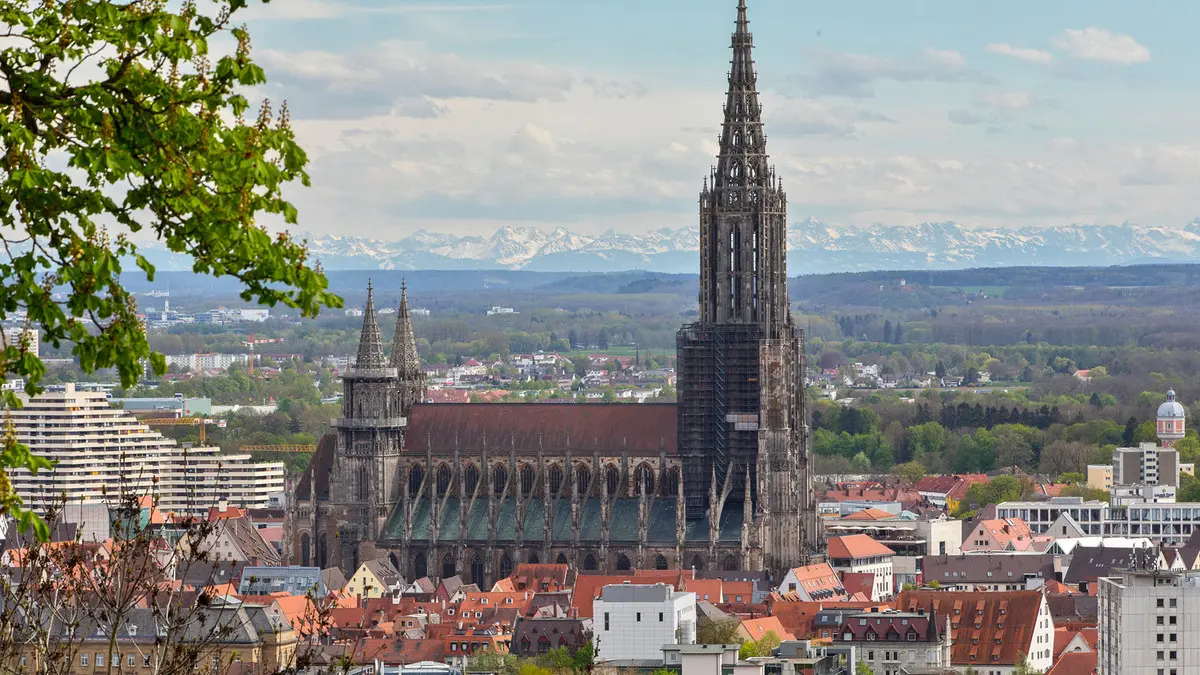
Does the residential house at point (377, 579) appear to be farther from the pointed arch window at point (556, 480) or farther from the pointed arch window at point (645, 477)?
the pointed arch window at point (645, 477)

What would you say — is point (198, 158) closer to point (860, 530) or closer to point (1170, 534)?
point (860, 530)

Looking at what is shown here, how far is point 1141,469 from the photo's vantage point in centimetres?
19250

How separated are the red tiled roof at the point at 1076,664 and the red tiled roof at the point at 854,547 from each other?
36422mm

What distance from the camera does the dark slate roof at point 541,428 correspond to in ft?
417

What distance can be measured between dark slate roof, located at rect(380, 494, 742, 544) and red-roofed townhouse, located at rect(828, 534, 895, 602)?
40.4 ft

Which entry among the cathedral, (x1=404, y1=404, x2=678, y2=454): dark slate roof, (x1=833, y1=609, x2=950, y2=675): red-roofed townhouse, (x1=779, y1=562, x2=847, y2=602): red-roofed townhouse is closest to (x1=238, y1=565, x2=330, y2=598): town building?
the cathedral

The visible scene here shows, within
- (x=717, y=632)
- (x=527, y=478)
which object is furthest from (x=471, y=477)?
(x=717, y=632)

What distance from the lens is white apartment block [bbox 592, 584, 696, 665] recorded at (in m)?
98.7

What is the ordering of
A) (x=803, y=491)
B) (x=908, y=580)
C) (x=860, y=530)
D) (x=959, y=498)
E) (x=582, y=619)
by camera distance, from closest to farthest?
(x=582, y=619)
(x=803, y=491)
(x=908, y=580)
(x=860, y=530)
(x=959, y=498)

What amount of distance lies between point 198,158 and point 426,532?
109 meters

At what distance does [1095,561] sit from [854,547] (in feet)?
37.5

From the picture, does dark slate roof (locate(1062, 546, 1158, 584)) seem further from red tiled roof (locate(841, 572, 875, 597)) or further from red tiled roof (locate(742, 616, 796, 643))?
red tiled roof (locate(742, 616, 796, 643))

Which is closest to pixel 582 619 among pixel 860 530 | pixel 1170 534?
pixel 860 530

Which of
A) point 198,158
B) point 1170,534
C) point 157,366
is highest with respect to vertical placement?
point 198,158
